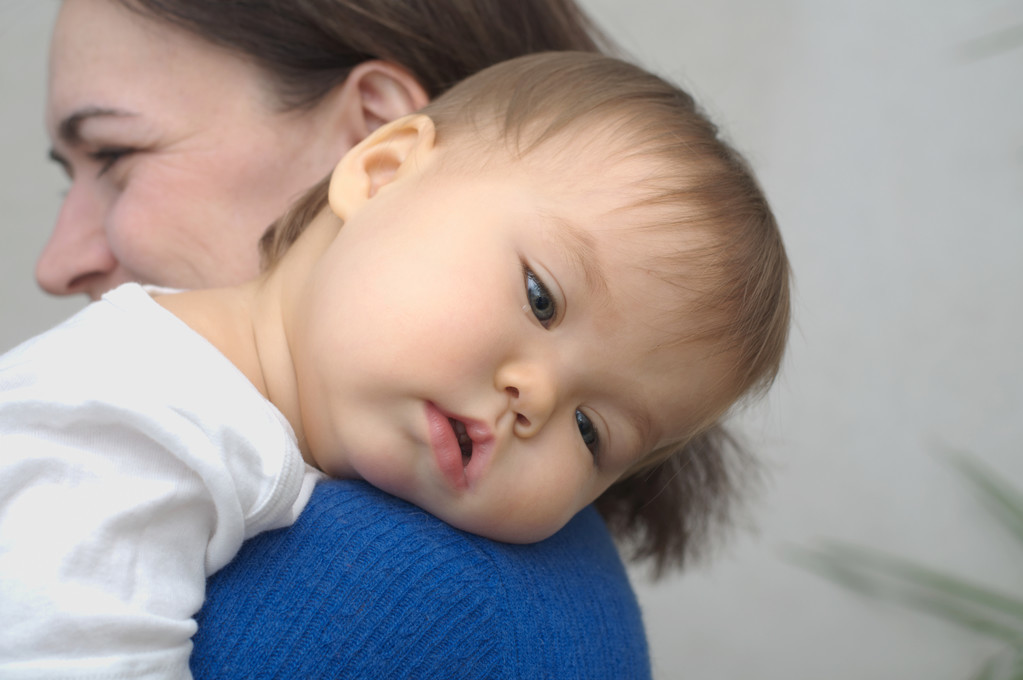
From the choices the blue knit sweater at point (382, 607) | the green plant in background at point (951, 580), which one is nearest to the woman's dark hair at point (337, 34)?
the blue knit sweater at point (382, 607)

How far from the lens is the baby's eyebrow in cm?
84

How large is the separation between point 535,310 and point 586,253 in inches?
2.9

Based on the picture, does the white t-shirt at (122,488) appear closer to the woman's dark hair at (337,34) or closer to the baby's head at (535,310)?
the baby's head at (535,310)

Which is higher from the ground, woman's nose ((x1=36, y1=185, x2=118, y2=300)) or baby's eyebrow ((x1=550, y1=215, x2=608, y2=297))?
baby's eyebrow ((x1=550, y1=215, x2=608, y2=297))

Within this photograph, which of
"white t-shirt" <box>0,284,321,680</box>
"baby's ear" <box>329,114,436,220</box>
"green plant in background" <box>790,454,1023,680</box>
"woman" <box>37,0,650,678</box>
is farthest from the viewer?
"green plant in background" <box>790,454,1023,680</box>

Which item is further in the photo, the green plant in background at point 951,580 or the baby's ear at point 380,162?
the green plant in background at point 951,580

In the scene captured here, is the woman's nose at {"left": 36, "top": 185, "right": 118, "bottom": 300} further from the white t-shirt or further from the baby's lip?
the baby's lip

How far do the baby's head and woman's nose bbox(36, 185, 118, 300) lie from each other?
519 millimetres

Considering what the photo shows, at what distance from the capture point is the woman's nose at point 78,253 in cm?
127

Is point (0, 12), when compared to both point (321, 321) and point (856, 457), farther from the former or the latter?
point (856, 457)

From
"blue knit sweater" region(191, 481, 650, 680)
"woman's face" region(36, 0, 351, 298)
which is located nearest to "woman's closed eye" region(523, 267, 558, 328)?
"blue knit sweater" region(191, 481, 650, 680)

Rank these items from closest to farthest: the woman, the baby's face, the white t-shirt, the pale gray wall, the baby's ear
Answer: the white t-shirt < the baby's face < the baby's ear < the woman < the pale gray wall

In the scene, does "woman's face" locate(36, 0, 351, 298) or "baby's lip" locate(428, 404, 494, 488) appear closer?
"baby's lip" locate(428, 404, 494, 488)

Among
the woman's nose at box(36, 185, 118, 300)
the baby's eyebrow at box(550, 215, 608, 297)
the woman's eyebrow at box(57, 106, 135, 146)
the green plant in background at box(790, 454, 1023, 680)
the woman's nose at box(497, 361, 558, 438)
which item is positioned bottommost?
the green plant in background at box(790, 454, 1023, 680)
